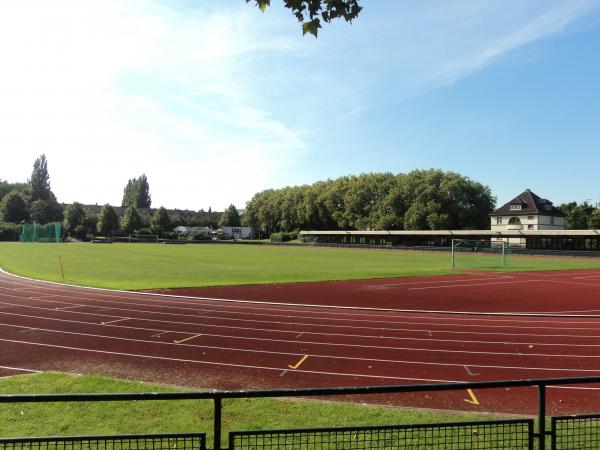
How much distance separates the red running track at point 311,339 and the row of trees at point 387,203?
67.9m

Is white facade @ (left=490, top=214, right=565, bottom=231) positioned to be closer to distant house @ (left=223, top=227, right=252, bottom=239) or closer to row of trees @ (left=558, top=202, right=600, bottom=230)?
row of trees @ (left=558, top=202, right=600, bottom=230)

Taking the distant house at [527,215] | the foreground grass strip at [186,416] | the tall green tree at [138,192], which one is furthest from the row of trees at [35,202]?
the foreground grass strip at [186,416]

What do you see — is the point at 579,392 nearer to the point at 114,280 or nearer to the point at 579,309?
the point at 579,309

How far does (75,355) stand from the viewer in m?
11.0

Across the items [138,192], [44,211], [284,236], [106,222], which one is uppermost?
[138,192]

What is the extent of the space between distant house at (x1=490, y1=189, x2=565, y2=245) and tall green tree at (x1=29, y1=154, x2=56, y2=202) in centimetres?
11825

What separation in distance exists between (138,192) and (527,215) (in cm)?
12166

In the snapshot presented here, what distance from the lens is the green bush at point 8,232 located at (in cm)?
10850

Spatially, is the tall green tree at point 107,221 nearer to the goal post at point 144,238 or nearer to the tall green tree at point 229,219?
the goal post at point 144,238

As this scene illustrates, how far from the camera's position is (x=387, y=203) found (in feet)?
313

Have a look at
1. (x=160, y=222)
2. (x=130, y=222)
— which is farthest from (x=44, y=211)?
(x=160, y=222)

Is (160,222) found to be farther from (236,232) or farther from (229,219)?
(229,219)

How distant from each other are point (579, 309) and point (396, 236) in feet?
239

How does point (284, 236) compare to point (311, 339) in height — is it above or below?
above
